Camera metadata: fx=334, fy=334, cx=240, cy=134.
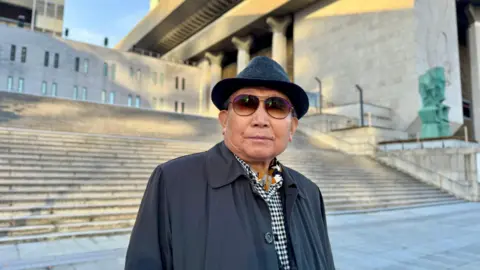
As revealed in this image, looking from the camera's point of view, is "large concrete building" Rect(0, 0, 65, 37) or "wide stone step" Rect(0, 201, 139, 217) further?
"large concrete building" Rect(0, 0, 65, 37)

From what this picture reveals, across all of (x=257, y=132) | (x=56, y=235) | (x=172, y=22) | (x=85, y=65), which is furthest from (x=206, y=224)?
(x=172, y=22)

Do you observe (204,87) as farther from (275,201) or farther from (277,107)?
(275,201)

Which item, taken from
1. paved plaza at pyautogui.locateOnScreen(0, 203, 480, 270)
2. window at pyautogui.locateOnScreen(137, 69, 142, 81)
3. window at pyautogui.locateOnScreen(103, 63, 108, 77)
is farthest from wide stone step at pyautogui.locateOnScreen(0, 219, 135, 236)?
window at pyautogui.locateOnScreen(137, 69, 142, 81)

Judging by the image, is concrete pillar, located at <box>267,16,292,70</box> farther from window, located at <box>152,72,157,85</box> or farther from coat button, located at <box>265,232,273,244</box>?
coat button, located at <box>265,232,273,244</box>

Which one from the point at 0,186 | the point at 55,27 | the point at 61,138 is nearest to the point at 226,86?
the point at 0,186

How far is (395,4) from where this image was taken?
27219mm

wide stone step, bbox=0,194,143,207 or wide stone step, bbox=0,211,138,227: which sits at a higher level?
wide stone step, bbox=0,194,143,207

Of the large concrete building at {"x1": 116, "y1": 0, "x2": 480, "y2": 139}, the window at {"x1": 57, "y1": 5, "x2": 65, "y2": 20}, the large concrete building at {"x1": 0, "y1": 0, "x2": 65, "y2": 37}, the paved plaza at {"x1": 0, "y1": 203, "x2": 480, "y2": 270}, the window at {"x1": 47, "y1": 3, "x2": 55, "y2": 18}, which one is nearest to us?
the paved plaza at {"x1": 0, "y1": 203, "x2": 480, "y2": 270}

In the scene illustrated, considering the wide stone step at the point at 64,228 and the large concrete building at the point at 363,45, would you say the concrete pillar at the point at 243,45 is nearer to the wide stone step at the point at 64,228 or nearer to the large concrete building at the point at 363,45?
the large concrete building at the point at 363,45

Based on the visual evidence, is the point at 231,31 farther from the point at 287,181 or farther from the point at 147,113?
the point at 287,181

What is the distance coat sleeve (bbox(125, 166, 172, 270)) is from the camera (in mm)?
1379

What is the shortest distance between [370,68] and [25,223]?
2763cm

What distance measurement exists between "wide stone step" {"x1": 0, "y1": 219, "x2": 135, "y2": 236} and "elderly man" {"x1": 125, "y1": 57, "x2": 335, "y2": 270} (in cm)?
598

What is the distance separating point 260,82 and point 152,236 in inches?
34.2
